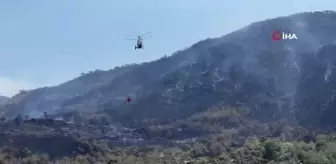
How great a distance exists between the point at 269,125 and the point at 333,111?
916 inches

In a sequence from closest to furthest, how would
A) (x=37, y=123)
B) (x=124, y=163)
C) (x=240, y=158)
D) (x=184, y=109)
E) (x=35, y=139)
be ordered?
(x=240, y=158) → (x=124, y=163) → (x=35, y=139) → (x=37, y=123) → (x=184, y=109)

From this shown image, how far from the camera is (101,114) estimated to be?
188500 mm

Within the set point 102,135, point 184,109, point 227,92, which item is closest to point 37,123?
point 102,135

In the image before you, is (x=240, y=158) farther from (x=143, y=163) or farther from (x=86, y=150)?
(x=86, y=150)

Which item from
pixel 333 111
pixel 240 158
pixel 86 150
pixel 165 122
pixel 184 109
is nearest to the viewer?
pixel 240 158

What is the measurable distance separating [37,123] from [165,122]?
1582 inches

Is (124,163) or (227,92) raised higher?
(227,92)

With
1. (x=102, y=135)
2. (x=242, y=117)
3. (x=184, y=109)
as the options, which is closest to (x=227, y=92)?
(x=184, y=109)

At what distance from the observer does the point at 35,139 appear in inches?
4355

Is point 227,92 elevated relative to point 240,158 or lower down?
elevated

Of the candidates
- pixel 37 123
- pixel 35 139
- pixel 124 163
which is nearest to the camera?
pixel 124 163

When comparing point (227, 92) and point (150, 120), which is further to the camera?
point (227, 92)

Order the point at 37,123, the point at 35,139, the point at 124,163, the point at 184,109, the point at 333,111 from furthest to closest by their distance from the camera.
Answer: the point at 184,109 → the point at 333,111 → the point at 37,123 → the point at 35,139 → the point at 124,163

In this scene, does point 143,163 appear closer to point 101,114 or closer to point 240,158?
point 240,158
